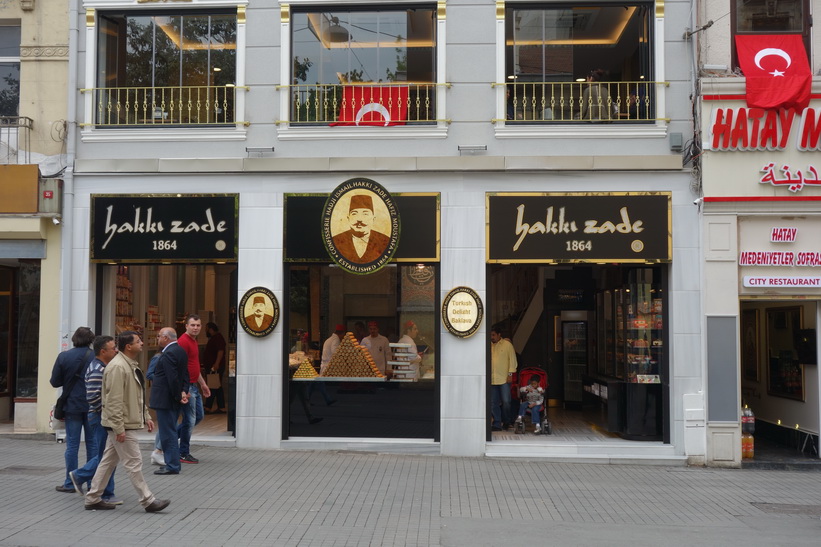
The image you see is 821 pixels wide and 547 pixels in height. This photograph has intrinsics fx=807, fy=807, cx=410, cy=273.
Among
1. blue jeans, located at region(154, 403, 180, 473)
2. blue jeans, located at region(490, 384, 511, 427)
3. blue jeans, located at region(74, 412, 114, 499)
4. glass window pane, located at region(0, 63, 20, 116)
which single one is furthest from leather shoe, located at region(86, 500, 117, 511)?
glass window pane, located at region(0, 63, 20, 116)

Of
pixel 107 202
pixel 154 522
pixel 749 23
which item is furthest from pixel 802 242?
pixel 107 202

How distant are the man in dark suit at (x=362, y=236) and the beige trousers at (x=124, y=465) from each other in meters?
4.93

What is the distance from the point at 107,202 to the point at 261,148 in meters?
2.66

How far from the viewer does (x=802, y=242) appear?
12188mm

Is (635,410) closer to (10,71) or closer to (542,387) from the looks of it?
(542,387)

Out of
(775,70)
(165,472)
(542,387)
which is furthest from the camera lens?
(542,387)

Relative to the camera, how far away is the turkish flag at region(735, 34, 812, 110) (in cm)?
1203

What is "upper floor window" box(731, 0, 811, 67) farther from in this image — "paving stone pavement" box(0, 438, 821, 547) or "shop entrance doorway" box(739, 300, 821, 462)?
"paving stone pavement" box(0, 438, 821, 547)

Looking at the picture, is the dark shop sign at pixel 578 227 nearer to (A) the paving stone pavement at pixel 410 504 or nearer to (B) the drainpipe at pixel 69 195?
(A) the paving stone pavement at pixel 410 504

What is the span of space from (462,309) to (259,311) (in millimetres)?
3177

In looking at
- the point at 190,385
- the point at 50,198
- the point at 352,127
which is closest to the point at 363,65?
the point at 352,127

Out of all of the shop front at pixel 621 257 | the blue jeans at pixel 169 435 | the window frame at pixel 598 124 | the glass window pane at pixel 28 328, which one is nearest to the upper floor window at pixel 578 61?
the window frame at pixel 598 124

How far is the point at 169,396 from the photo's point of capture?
34.2ft

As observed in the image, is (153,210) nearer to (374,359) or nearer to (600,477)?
(374,359)
